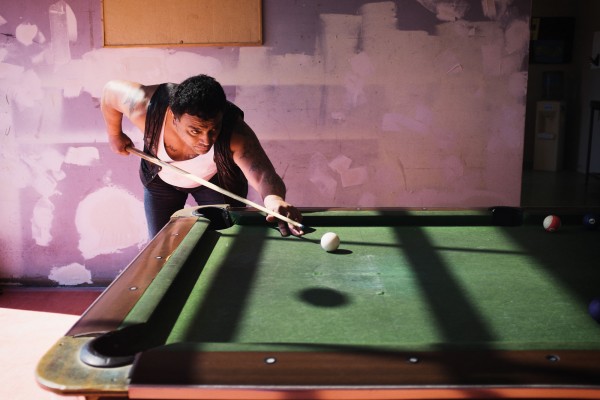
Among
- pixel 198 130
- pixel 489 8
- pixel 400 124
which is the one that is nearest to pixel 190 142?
pixel 198 130

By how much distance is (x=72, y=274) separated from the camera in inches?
163

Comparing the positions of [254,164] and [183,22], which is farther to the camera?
[183,22]

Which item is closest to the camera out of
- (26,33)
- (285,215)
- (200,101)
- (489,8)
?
(285,215)

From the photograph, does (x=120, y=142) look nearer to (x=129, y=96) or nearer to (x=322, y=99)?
(x=129, y=96)

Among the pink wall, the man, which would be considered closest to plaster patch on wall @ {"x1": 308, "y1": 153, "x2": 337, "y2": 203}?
the pink wall

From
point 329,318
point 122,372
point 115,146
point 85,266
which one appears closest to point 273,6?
point 115,146

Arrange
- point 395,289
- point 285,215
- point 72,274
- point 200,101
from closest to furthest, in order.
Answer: point 395,289 < point 285,215 < point 200,101 < point 72,274

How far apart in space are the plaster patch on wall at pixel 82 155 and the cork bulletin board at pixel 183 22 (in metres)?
0.67

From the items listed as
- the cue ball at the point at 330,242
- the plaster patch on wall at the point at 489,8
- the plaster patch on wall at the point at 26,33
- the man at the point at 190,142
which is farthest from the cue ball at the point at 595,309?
the plaster patch on wall at the point at 26,33

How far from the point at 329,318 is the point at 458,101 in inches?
102

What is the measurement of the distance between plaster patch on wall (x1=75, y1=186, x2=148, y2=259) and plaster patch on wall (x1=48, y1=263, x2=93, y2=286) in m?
0.10

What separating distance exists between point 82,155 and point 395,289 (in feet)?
9.06

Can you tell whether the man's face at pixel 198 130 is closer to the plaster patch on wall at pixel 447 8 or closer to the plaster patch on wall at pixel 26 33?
the plaster patch on wall at pixel 26 33

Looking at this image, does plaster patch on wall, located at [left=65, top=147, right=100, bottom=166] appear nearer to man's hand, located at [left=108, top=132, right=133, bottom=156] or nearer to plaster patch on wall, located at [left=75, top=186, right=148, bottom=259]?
plaster patch on wall, located at [left=75, top=186, right=148, bottom=259]
